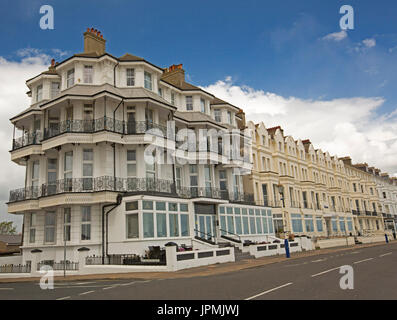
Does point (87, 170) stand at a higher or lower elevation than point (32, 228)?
higher

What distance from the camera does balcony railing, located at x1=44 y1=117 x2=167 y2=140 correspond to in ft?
77.9

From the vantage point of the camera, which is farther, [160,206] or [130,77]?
[130,77]

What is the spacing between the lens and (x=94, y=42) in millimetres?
28625

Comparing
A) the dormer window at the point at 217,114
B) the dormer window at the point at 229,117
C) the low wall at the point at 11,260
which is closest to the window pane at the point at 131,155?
the low wall at the point at 11,260

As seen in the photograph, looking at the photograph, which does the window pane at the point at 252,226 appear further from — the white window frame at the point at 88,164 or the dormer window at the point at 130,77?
the dormer window at the point at 130,77

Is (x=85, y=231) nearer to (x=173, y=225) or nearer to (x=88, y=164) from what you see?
(x=88, y=164)

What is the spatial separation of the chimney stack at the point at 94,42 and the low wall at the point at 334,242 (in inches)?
1084

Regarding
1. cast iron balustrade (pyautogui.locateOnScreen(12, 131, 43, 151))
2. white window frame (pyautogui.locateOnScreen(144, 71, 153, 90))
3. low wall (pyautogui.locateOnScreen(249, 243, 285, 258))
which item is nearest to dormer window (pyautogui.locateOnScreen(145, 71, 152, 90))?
white window frame (pyautogui.locateOnScreen(144, 71, 153, 90))

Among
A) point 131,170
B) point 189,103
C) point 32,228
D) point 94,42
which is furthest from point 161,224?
point 94,42

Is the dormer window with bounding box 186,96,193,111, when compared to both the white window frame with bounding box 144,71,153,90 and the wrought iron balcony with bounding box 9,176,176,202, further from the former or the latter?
the wrought iron balcony with bounding box 9,176,176,202

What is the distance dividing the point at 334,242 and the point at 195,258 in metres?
25.0

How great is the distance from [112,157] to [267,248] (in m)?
13.6

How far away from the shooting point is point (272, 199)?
39625 millimetres

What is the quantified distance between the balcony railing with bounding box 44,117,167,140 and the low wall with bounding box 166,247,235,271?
30.9ft
